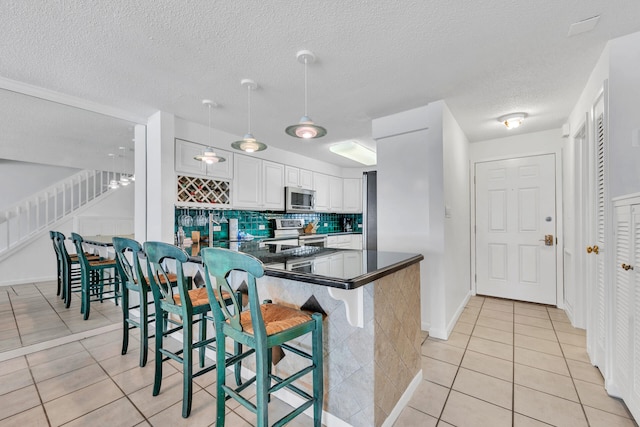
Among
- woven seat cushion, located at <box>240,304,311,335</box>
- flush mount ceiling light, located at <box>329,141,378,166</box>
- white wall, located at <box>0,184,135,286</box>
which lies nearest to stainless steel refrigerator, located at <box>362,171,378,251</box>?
flush mount ceiling light, located at <box>329,141,378,166</box>

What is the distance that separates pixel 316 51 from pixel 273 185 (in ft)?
9.13

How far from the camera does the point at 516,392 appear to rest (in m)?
1.86

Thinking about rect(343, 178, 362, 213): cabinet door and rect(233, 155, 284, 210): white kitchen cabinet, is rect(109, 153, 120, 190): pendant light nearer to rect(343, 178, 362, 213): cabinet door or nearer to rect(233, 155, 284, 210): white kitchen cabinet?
rect(233, 155, 284, 210): white kitchen cabinet

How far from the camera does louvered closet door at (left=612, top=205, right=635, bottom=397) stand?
1.53 meters

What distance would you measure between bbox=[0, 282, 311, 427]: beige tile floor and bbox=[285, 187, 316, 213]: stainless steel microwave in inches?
108

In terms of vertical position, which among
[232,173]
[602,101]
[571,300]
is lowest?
[571,300]

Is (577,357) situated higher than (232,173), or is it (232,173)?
(232,173)

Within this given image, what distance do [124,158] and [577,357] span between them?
511 cm

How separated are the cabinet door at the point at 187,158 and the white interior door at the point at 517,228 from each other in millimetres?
3990

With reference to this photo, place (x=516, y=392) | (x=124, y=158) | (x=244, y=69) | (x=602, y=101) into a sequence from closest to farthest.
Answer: (x=516, y=392) → (x=602, y=101) → (x=244, y=69) → (x=124, y=158)

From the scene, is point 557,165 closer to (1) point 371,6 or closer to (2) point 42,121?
(1) point 371,6

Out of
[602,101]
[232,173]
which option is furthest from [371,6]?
[232,173]

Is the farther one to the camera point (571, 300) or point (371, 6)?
point (571, 300)

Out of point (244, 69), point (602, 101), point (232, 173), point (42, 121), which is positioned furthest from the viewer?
point (232, 173)
